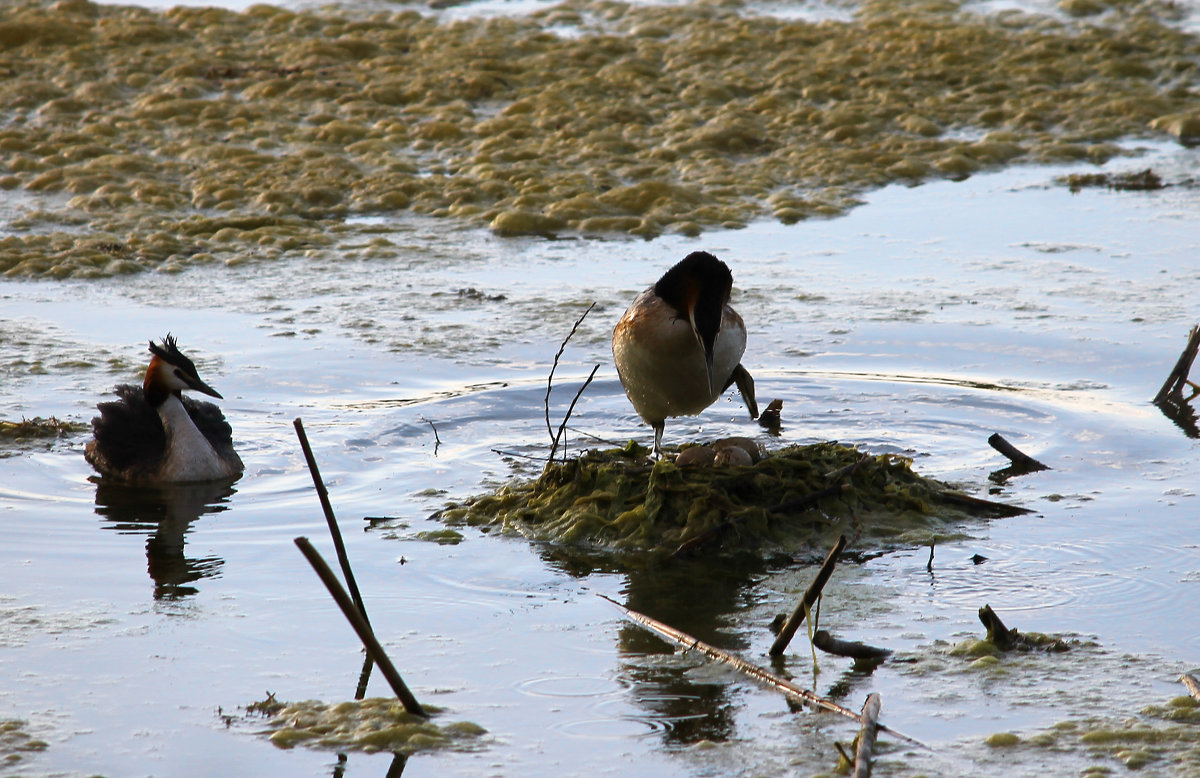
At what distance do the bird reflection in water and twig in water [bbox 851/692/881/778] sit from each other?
2.85 m

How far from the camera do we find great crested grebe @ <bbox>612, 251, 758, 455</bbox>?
6.38 metres

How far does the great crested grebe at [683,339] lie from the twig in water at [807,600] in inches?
72.0

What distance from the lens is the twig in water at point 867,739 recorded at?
3.64 meters

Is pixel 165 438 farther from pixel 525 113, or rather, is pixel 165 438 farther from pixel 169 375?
pixel 525 113

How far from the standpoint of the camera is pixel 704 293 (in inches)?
250

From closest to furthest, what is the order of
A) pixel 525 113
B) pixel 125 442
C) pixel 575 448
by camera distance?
pixel 125 442 → pixel 575 448 → pixel 525 113

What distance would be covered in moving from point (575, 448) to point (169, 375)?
2.15m

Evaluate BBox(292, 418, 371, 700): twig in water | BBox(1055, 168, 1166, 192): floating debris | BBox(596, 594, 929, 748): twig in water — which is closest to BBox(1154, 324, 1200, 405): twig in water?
BBox(596, 594, 929, 748): twig in water

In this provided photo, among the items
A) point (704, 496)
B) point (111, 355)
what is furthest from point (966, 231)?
point (111, 355)

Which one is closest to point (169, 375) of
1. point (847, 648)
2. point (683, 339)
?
point (683, 339)

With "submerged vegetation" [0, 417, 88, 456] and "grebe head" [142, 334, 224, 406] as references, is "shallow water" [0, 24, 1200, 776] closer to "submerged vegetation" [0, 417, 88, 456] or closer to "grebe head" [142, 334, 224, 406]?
"submerged vegetation" [0, 417, 88, 456]

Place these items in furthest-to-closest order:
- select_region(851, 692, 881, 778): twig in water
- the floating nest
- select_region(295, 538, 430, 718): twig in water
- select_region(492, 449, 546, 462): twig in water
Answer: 1. select_region(492, 449, 546, 462): twig in water
2. the floating nest
3. select_region(851, 692, 881, 778): twig in water
4. select_region(295, 538, 430, 718): twig in water

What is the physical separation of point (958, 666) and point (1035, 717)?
0.40 meters

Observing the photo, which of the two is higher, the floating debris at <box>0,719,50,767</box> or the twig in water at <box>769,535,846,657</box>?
the twig in water at <box>769,535,846,657</box>
